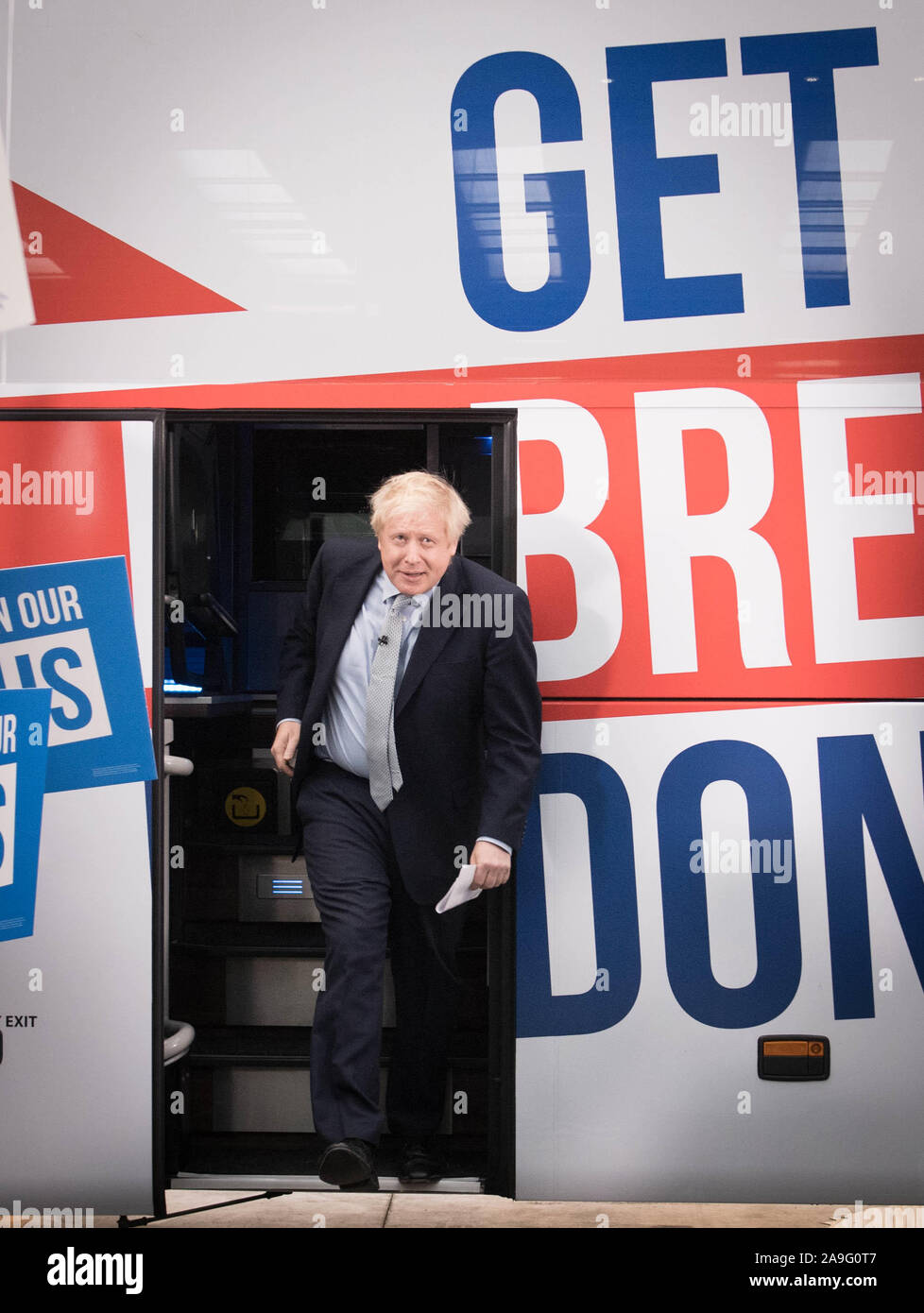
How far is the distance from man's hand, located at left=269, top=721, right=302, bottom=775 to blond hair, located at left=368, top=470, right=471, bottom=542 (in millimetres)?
536

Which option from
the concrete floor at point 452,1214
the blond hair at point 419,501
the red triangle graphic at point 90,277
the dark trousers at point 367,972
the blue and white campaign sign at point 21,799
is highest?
the red triangle graphic at point 90,277

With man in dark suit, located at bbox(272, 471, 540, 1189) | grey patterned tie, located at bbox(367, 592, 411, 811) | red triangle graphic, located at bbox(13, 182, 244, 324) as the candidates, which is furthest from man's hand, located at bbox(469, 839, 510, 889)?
red triangle graphic, located at bbox(13, 182, 244, 324)

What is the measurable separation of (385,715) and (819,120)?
5.82 feet

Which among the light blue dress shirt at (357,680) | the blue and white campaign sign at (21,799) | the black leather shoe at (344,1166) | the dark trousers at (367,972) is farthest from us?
the light blue dress shirt at (357,680)

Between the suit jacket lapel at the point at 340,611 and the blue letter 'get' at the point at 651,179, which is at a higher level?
the blue letter 'get' at the point at 651,179

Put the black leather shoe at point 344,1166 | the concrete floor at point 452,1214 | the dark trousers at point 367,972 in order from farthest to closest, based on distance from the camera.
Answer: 1. the concrete floor at point 452,1214
2. the dark trousers at point 367,972
3. the black leather shoe at point 344,1166

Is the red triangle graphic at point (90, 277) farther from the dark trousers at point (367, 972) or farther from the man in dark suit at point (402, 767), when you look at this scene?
the dark trousers at point (367, 972)

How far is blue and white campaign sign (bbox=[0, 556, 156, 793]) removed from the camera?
2449 mm

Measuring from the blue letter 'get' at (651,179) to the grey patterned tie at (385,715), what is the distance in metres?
0.97

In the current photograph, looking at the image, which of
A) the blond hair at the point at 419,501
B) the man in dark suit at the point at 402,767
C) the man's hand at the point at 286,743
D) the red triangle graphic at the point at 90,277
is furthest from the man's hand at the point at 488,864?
the red triangle graphic at the point at 90,277

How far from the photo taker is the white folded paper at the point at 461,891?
231 cm

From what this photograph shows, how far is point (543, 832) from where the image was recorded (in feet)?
8.03

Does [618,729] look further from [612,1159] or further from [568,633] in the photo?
[612,1159]

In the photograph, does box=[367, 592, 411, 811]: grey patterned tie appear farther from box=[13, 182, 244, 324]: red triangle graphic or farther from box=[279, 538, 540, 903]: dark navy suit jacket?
box=[13, 182, 244, 324]: red triangle graphic
